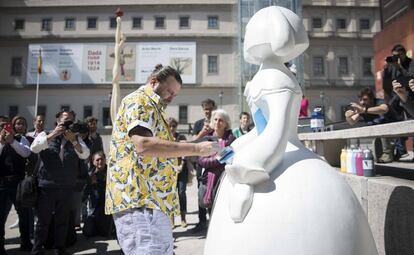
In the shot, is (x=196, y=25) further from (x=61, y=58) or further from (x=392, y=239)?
(x=392, y=239)

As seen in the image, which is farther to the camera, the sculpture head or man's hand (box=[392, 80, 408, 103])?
man's hand (box=[392, 80, 408, 103])

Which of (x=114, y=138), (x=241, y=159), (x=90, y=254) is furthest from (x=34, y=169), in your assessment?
(x=241, y=159)

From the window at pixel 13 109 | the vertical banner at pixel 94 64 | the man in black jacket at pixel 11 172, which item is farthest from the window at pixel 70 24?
the man in black jacket at pixel 11 172

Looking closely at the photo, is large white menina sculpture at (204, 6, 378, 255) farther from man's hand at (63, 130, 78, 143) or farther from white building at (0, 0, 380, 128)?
white building at (0, 0, 380, 128)

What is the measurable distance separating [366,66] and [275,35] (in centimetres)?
3846

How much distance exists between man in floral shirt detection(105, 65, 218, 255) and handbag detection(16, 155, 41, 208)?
2.78 metres

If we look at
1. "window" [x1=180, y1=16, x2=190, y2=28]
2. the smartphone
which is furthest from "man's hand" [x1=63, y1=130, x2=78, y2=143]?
"window" [x1=180, y1=16, x2=190, y2=28]

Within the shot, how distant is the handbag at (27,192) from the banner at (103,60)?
97.5 feet

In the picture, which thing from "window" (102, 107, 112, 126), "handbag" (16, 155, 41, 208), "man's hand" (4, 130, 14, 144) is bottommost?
"handbag" (16, 155, 41, 208)

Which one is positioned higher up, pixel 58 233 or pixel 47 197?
pixel 47 197

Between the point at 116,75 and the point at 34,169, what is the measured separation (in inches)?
204

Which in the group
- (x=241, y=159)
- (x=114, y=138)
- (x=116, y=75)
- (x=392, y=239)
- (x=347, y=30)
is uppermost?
(x=347, y=30)

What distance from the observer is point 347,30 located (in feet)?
118

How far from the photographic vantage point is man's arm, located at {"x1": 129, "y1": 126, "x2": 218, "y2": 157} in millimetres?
1923
